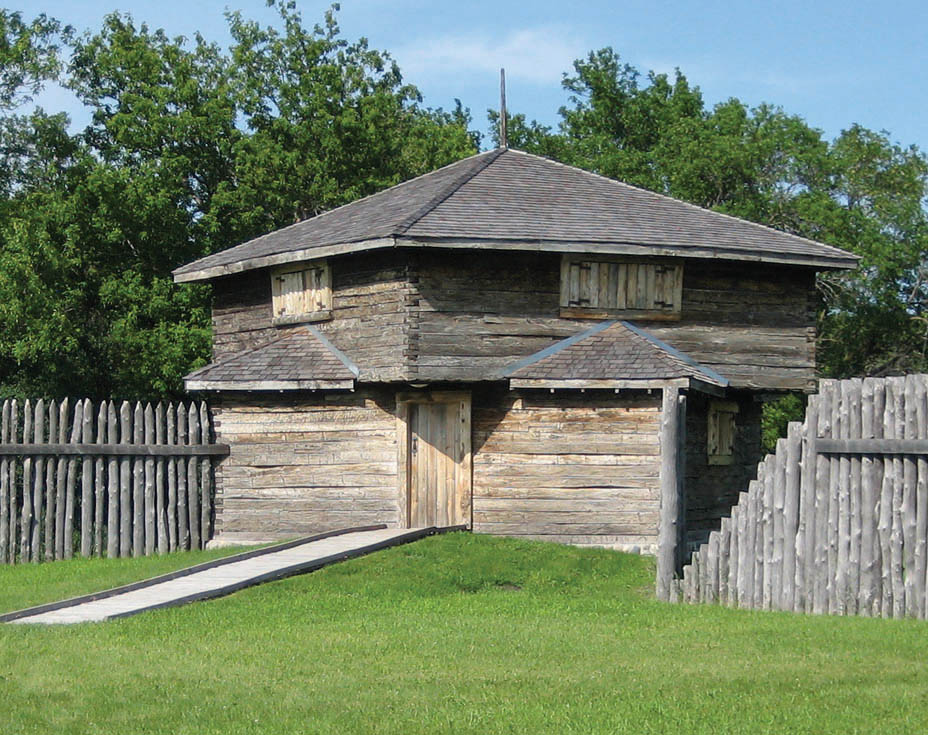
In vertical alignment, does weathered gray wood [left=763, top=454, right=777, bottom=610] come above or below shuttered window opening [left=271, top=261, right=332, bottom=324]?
below

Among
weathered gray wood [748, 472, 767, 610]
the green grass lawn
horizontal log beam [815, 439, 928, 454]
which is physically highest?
horizontal log beam [815, 439, 928, 454]

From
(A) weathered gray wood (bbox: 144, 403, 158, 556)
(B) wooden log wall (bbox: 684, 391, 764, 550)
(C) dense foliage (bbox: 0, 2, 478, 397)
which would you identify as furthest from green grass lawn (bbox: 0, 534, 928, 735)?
(C) dense foliage (bbox: 0, 2, 478, 397)

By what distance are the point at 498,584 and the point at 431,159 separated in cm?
2620

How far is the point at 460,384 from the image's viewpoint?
21.5 meters

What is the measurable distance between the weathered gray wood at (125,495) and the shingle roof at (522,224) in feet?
12.9

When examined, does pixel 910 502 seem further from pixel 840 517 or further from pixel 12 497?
pixel 12 497

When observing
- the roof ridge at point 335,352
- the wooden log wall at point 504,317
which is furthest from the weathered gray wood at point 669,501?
the roof ridge at point 335,352

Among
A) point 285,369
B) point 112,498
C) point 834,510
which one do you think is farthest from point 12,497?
point 834,510

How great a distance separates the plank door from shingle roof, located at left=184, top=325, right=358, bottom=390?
1.32 metres

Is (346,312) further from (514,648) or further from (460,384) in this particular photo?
(514,648)

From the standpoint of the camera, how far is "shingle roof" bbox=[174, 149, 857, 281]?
21172 mm

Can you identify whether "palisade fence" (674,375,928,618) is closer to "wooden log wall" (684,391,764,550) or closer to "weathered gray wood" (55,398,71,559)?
"wooden log wall" (684,391,764,550)

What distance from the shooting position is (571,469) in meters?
20.9

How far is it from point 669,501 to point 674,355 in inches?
250
